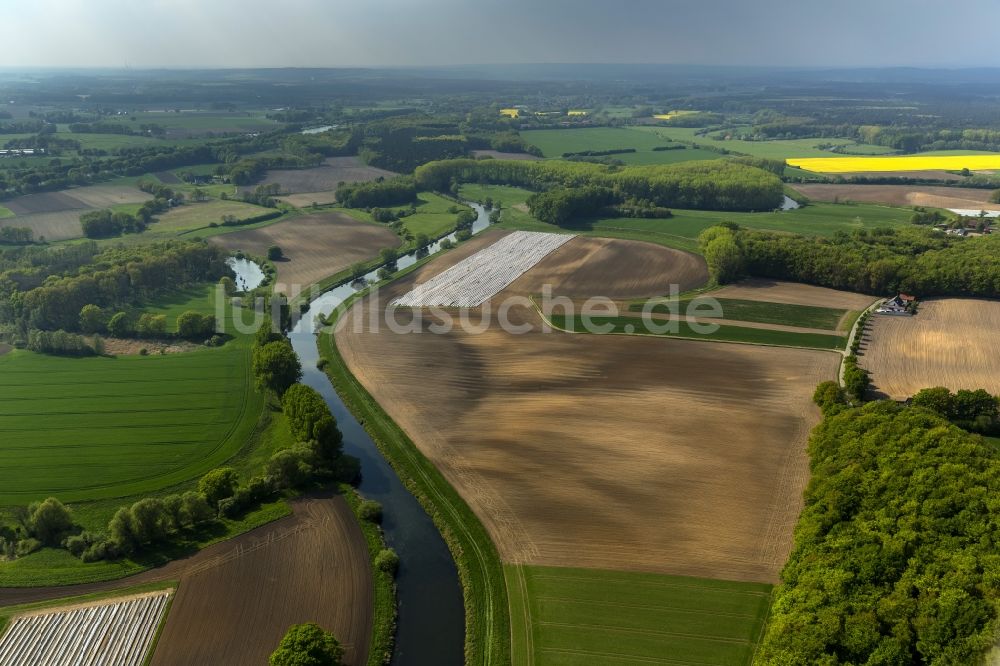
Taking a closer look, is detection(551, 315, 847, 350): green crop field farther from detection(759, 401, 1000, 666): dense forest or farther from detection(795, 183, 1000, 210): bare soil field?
detection(795, 183, 1000, 210): bare soil field

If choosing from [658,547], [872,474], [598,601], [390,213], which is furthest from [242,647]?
[390,213]

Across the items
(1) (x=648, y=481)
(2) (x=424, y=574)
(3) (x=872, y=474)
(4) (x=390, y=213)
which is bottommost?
(2) (x=424, y=574)

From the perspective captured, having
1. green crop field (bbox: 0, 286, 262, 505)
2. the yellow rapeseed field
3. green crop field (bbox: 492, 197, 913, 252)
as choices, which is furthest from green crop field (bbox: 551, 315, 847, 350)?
the yellow rapeseed field

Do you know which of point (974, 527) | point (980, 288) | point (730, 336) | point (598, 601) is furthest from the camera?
point (980, 288)

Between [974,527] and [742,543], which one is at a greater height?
[974,527]

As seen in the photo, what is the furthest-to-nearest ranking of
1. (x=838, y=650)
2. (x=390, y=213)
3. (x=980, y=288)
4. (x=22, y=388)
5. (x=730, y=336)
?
(x=390, y=213) < (x=980, y=288) < (x=730, y=336) < (x=22, y=388) < (x=838, y=650)

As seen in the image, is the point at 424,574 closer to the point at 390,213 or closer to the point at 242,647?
the point at 242,647
